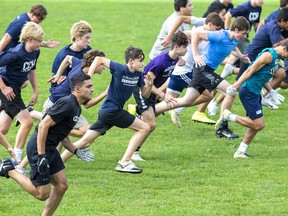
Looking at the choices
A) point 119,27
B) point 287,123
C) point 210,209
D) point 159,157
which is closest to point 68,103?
point 210,209

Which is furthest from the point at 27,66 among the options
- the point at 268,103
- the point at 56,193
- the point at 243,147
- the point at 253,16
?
the point at 253,16

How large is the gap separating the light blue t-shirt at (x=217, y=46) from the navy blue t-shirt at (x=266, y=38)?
5.22 feet

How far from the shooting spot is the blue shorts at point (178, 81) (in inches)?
621

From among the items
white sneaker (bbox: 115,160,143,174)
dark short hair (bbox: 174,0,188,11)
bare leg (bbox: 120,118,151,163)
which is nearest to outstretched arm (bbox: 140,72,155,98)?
bare leg (bbox: 120,118,151,163)

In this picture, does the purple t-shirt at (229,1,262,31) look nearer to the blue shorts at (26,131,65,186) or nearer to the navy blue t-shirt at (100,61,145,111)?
the navy blue t-shirt at (100,61,145,111)

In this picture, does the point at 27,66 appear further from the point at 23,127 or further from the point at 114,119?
the point at 114,119

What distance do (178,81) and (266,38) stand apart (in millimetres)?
2013

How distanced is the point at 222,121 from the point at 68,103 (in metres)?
5.37

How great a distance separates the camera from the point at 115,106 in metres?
12.7

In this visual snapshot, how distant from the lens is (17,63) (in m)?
12.8

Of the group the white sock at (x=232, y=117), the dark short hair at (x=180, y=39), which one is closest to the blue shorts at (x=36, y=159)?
the dark short hair at (x=180, y=39)

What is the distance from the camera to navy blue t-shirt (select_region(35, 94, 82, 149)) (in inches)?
392

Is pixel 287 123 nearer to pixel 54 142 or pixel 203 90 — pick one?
pixel 203 90

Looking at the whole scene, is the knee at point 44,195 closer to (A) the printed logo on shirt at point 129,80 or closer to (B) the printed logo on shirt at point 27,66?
(A) the printed logo on shirt at point 129,80
